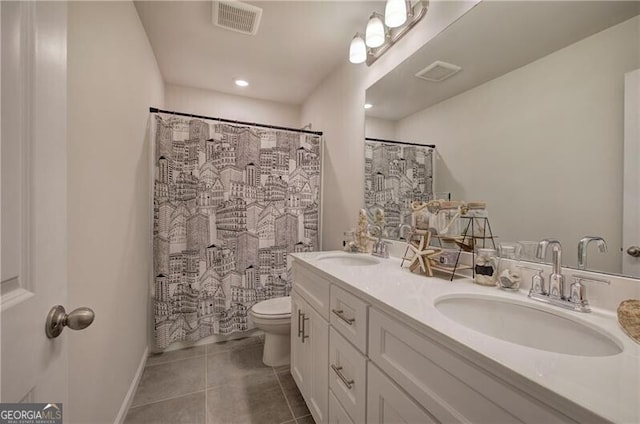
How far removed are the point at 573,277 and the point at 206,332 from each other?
7.57 ft

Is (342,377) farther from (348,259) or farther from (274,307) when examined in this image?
(274,307)

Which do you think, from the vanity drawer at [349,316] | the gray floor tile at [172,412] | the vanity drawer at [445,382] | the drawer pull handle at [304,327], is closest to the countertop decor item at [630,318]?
the vanity drawer at [445,382]

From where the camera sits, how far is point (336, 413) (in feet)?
3.50

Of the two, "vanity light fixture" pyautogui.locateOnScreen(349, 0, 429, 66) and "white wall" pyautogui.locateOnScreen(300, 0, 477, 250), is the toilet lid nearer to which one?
"white wall" pyautogui.locateOnScreen(300, 0, 477, 250)

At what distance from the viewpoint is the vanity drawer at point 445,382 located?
1.53 ft

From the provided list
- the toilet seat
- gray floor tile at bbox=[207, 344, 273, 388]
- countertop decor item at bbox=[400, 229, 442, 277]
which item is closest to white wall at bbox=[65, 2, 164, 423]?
gray floor tile at bbox=[207, 344, 273, 388]

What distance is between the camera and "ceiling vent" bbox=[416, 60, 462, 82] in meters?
1.29

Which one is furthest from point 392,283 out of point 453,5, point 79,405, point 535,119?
point 453,5

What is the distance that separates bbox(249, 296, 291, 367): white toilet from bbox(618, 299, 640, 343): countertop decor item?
5.21ft

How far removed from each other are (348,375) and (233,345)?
1.51 meters

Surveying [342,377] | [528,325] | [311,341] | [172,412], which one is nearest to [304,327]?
[311,341]

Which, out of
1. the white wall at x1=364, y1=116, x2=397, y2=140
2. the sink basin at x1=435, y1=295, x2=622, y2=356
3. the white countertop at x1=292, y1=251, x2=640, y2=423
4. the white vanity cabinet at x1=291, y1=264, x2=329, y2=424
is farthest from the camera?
the white wall at x1=364, y1=116, x2=397, y2=140

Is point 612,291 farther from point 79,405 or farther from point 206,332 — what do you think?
point 206,332

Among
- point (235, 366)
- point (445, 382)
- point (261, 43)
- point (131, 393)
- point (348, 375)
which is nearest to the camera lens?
point (445, 382)
